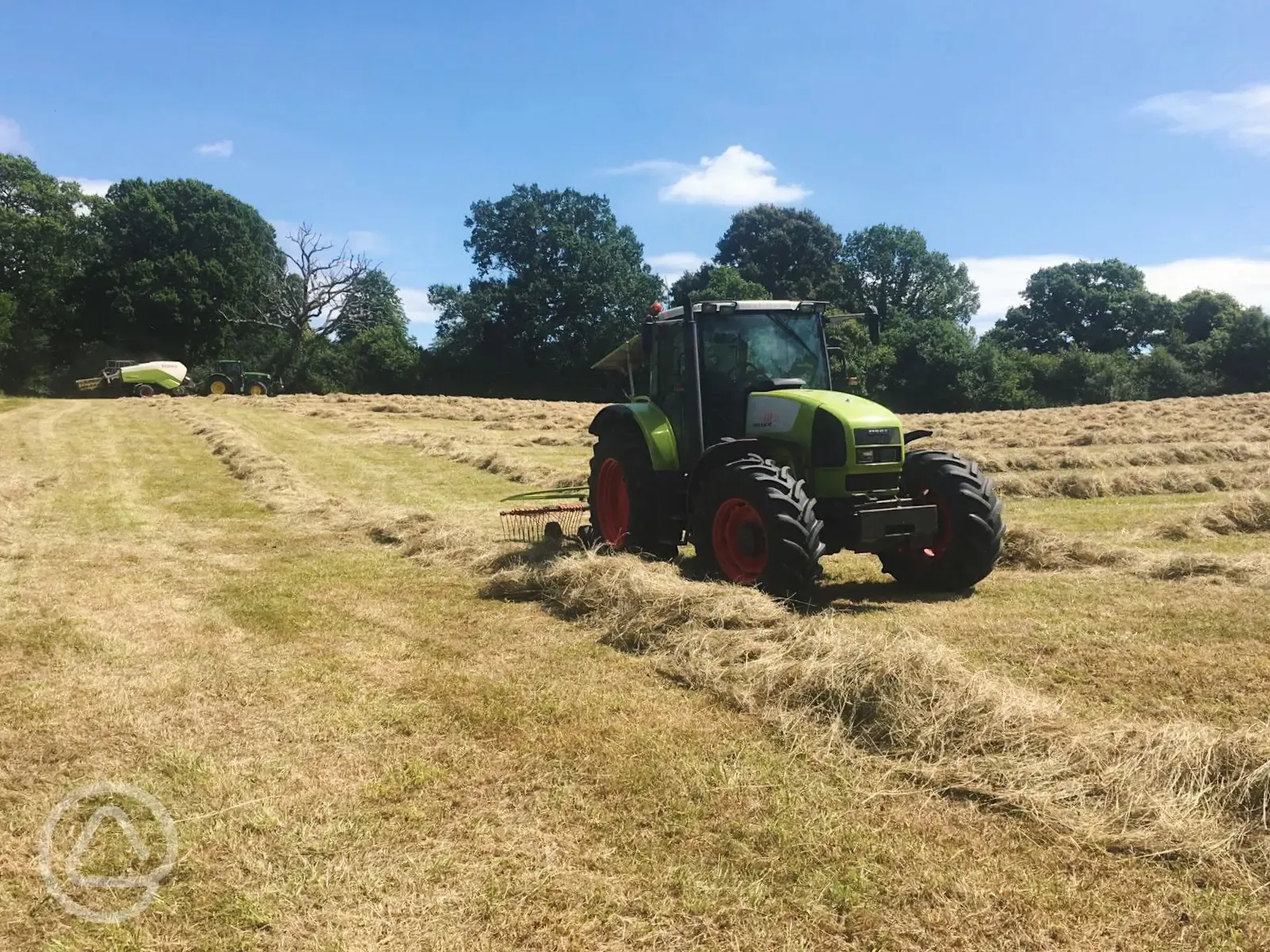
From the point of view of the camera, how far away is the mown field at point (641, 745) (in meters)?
2.59

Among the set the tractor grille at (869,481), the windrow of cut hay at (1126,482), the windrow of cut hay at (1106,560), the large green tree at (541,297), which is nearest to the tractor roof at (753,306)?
the tractor grille at (869,481)

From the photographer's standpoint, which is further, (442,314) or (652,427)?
(442,314)

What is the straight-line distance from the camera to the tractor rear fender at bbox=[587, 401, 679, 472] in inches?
275

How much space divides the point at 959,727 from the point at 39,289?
159 ft

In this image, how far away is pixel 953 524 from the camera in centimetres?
630

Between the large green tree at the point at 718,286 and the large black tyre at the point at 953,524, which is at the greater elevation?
the large green tree at the point at 718,286

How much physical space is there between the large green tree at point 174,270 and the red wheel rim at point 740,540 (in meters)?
42.8

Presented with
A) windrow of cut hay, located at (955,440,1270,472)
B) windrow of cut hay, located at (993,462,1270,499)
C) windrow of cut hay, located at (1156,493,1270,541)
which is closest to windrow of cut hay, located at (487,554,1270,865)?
windrow of cut hay, located at (1156,493,1270,541)

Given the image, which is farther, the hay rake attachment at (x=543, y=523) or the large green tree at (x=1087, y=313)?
the large green tree at (x=1087, y=313)

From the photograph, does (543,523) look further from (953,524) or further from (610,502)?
(953,524)

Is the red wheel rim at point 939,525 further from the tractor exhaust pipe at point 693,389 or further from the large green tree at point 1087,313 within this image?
the large green tree at point 1087,313

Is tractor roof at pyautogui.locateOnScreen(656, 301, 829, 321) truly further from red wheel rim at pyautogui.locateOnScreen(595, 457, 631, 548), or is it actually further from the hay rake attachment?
the hay rake attachment

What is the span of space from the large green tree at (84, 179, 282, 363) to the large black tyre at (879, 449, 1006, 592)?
43.1m

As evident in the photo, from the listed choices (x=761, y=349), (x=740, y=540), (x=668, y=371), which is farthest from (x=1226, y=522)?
(x=668, y=371)
